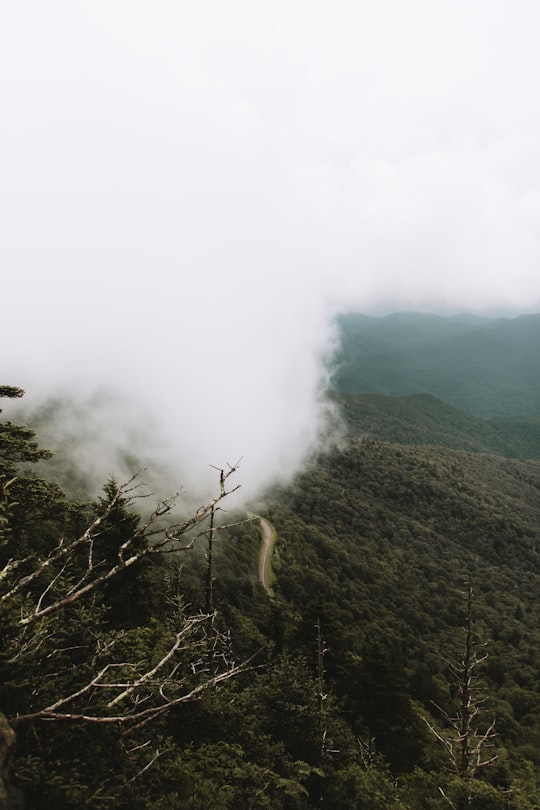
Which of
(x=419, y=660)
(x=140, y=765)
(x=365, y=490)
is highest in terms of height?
(x=365, y=490)

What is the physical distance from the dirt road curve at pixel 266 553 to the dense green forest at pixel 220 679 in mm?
1969

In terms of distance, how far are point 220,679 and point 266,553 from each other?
99.3m

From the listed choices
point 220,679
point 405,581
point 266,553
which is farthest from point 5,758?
point 405,581

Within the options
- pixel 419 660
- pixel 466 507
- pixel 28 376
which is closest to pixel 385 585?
pixel 419 660

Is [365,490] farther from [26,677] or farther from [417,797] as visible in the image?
[26,677]

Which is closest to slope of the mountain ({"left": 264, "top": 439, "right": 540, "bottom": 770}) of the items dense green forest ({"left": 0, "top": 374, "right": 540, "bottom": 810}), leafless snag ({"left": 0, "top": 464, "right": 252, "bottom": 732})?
dense green forest ({"left": 0, "top": 374, "right": 540, "bottom": 810})

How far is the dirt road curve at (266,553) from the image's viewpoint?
3375 inches

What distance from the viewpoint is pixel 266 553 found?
99438 millimetres

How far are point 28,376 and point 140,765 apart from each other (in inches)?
7651

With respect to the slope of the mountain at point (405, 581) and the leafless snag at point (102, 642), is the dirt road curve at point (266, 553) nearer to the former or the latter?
the slope of the mountain at point (405, 581)

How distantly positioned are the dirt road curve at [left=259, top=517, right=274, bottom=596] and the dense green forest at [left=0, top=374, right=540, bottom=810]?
1.97m

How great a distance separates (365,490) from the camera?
174625mm

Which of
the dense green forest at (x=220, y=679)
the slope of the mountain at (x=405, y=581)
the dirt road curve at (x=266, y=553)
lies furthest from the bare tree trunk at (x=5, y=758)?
the dirt road curve at (x=266, y=553)

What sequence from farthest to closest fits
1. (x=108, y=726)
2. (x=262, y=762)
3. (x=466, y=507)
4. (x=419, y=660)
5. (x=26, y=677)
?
(x=466, y=507) → (x=419, y=660) → (x=262, y=762) → (x=108, y=726) → (x=26, y=677)
